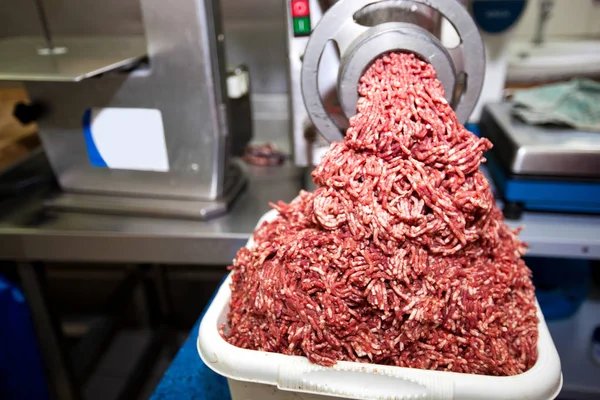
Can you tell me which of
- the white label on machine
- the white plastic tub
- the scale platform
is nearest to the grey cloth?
the scale platform

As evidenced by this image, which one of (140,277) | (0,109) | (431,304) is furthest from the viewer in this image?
(140,277)

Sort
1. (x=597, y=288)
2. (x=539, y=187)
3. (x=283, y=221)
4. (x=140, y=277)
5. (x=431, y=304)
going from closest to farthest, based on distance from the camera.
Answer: (x=431, y=304)
(x=283, y=221)
(x=539, y=187)
(x=597, y=288)
(x=140, y=277)

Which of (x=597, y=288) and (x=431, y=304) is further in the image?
(x=597, y=288)

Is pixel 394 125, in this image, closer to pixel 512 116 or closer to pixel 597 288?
pixel 512 116

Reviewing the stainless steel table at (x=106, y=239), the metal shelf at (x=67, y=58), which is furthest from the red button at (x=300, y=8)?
the stainless steel table at (x=106, y=239)

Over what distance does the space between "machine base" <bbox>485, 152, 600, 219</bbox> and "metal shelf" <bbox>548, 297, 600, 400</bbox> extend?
0.48 meters

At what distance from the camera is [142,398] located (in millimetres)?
1935

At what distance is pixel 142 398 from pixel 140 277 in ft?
1.69

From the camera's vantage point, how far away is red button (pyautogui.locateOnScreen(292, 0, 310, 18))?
99cm

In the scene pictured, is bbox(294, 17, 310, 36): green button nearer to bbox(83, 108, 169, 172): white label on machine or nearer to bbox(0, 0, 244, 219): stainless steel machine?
bbox(0, 0, 244, 219): stainless steel machine

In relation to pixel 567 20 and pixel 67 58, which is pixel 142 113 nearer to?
pixel 67 58

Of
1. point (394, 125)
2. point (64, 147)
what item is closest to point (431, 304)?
point (394, 125)

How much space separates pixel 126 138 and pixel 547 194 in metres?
1.11

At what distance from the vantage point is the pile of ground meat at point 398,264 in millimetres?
607
